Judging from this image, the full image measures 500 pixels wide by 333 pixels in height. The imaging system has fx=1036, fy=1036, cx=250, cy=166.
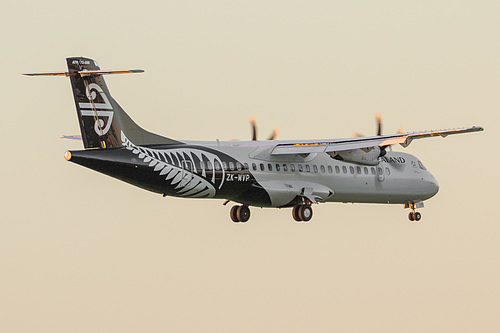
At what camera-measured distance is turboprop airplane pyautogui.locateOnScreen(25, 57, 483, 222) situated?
116 ft

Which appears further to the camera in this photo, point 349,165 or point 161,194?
point 349,165

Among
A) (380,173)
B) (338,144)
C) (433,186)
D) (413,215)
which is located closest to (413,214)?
(413,215)

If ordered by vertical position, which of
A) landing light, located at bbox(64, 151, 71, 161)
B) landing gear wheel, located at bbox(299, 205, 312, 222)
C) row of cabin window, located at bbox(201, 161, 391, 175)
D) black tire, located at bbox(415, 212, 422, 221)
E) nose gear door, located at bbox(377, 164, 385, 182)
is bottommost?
black tire, located at bbox(415, 212, 422, 221)

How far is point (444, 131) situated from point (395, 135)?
6.29 ft

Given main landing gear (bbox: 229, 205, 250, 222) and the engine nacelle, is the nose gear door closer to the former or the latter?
the engine nacelle

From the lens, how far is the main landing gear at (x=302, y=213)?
40.3 meters

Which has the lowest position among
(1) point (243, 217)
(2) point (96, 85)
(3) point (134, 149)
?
(1) point (243, 217)

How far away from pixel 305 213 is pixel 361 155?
3728 mm

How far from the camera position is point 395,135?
38.2 metres

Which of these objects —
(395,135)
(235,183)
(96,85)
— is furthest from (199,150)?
(395,135)

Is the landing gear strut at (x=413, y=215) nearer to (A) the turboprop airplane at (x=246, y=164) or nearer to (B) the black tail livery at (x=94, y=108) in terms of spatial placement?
(A) the turboprop airplane at (x=246, y=164)

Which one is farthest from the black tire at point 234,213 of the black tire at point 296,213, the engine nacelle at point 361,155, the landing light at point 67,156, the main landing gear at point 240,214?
the landing light at point 67,156

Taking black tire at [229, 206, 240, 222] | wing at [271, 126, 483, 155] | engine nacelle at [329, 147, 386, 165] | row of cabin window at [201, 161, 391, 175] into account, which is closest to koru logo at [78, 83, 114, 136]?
row of cabin window at [201, 161, 391, 175]

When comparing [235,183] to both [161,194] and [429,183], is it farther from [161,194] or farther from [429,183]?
[429,183]
